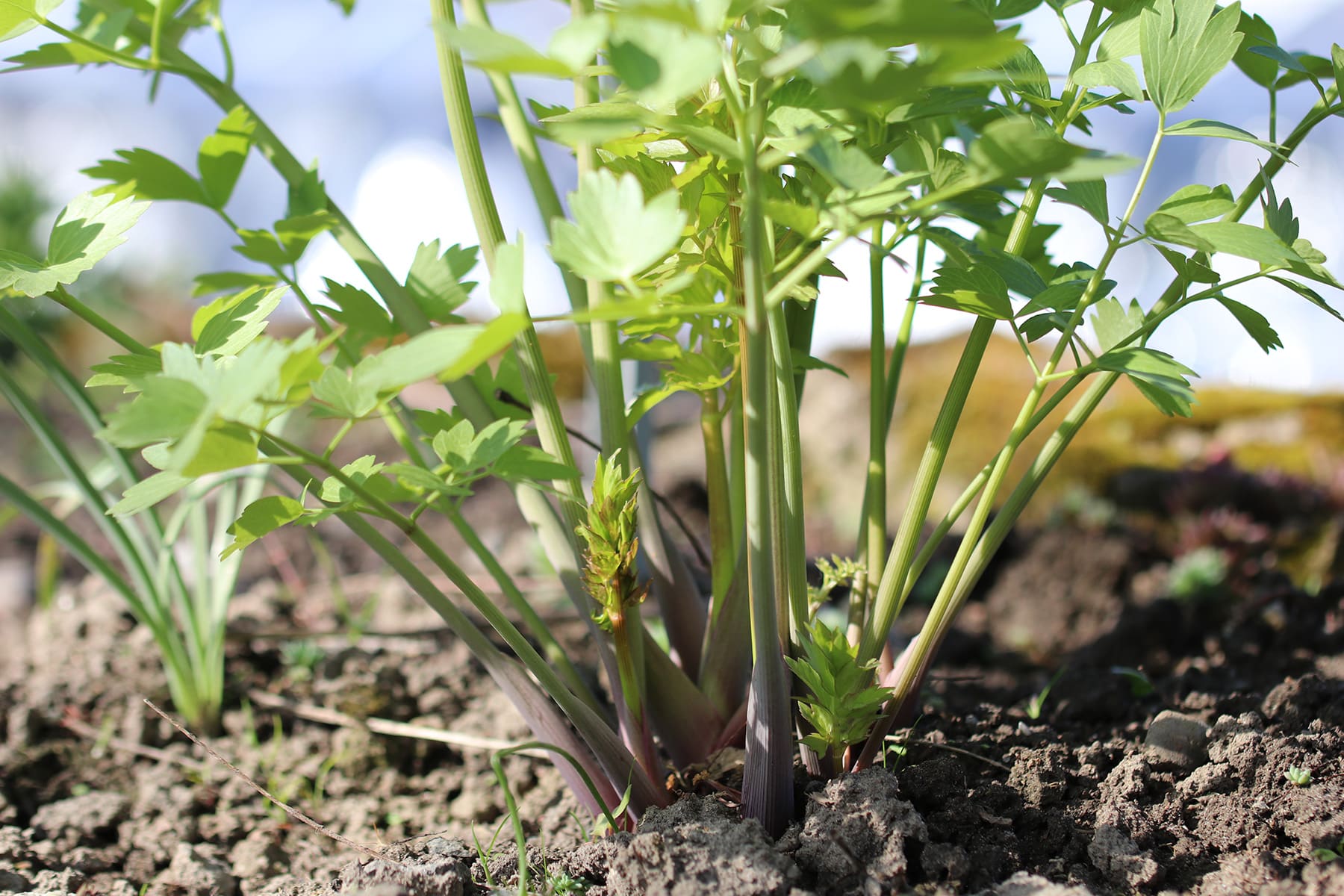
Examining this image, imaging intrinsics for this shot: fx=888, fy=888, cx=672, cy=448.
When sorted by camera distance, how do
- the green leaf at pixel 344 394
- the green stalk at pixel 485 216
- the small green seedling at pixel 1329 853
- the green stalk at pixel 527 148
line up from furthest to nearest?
1. the green stalk at pixel 527 148
2. the green stalk at pixel 485 216
3. the small green seedling at pixel 1329 853
4. the green leaf at pixel 344 394

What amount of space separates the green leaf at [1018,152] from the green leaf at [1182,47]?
0.16 meters

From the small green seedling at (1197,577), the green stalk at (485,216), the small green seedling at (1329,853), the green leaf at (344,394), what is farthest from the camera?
the small green seedling at (1197,577)

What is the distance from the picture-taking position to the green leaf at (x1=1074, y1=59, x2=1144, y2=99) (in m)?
0.58

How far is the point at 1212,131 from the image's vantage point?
0.55 meters

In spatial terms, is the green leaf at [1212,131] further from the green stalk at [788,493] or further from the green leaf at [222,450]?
the green leaf at [222,450]

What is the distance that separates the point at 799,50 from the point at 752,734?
46cm

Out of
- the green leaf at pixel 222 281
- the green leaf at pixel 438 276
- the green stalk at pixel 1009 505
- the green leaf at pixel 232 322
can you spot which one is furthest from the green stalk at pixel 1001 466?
the green leaf at pixel 222 281

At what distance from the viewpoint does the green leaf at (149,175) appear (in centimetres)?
74

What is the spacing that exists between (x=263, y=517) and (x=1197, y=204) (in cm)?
65

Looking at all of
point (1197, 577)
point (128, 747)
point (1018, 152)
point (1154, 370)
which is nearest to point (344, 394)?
point (1018, 152)

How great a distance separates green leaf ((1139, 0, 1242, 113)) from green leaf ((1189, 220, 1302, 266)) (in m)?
0.09

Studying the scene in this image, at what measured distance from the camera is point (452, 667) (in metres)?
1.27

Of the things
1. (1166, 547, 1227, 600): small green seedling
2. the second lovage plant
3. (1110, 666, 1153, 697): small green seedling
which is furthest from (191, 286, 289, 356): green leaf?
(1166, 547, 1227, 600): small green seedling

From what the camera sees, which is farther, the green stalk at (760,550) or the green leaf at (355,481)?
the green leaf at (355,481)
